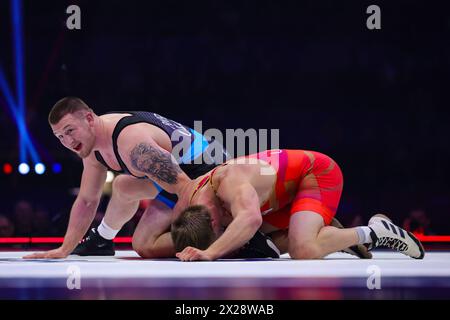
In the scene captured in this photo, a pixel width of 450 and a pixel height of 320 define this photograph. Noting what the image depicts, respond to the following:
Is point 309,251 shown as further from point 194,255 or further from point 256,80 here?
point 256,80

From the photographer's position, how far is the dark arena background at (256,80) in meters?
6.27

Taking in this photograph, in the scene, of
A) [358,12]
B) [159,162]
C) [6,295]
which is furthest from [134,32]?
[6,295]

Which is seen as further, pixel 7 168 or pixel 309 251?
pixel 7 168

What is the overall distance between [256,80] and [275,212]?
361cm

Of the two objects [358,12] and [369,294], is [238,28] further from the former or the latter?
[369,294]

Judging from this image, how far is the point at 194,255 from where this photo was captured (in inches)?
103

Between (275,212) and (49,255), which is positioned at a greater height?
(275,212)

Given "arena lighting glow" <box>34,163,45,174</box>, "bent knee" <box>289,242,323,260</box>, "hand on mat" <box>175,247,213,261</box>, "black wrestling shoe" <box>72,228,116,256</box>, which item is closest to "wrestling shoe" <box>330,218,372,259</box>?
"bent knee" <box>289,242,323,260</box>

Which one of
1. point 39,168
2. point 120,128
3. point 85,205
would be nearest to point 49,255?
point 85,205

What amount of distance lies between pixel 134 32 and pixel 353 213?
251 centimetres

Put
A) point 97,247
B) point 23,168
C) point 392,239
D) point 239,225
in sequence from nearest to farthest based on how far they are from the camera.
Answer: point 239,225
point 392,239
point 97,247
point 23,168

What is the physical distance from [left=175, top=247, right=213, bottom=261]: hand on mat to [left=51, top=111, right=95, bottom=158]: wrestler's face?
2.64ft

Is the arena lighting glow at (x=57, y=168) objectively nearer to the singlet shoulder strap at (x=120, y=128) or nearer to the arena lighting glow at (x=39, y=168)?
the arena lighting glow at (x=39, y=168)
